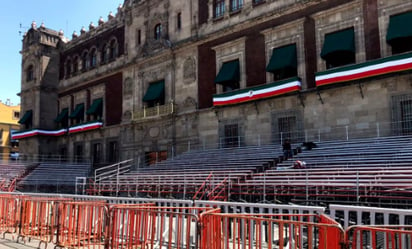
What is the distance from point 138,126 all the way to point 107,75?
6.91 meters

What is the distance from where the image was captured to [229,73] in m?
23.2

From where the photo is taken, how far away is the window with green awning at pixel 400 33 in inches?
644

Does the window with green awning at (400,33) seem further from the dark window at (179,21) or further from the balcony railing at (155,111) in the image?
the dark window at (179,21)

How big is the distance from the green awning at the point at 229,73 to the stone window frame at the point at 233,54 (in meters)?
0.21

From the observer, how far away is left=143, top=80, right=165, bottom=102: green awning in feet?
91.3

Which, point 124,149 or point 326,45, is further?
point 124,149

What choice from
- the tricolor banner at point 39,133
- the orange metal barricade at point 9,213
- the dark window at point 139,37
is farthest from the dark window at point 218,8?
the tricolor banner at point 39,133

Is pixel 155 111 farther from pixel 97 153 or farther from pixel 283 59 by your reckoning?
pixel 283 59

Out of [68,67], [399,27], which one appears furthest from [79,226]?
[68,67]

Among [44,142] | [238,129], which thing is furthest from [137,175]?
[44,142]

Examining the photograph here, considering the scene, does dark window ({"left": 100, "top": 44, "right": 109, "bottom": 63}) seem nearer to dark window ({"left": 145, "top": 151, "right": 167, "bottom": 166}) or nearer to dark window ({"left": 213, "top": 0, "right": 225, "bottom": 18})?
dark window ({"left": 145, "top": 151, "right": 167, "bottom": 166})

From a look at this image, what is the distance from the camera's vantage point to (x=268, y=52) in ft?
71.8

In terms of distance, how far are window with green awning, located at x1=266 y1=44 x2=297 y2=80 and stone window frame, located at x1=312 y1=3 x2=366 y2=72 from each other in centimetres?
135

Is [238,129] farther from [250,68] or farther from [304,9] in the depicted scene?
[304,9]
